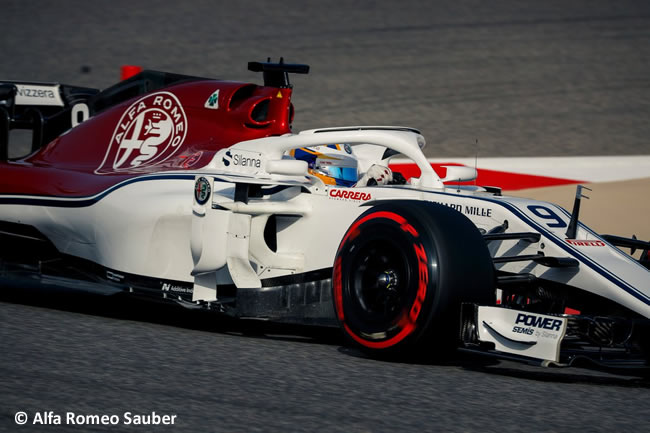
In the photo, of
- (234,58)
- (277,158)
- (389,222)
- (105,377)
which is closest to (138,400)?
(105,377)

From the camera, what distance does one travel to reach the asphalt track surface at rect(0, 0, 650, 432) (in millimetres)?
3586

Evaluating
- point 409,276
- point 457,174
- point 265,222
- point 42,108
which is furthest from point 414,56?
point 409,276

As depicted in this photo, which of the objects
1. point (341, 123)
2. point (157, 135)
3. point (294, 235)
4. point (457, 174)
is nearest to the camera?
point (294, 235)

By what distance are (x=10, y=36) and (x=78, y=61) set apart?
6.33 feet

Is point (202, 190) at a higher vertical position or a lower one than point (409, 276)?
higher

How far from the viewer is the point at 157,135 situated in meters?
6.37

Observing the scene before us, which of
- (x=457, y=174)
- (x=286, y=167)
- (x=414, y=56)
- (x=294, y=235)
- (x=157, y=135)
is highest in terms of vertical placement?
(x=414, y=56)

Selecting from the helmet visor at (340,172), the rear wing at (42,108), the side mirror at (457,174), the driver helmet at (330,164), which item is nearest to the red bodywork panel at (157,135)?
the driver helmet at (330,164)

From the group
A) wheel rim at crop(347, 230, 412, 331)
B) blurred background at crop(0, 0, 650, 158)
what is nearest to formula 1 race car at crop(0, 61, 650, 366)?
wheel rim at crop(347, 230, 412, 331)

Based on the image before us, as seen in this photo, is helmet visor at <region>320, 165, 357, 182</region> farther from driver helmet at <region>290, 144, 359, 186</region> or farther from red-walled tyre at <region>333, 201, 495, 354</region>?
red-walled tyre at <region>333, 201, 495, 354</region>

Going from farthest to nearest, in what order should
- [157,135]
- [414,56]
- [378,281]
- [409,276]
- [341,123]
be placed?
[414,56] → [341,123] → [157,135] → [378,281] → [409,276]

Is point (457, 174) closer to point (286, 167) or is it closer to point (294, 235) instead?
point (294, 235)

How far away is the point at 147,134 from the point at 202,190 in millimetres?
1283

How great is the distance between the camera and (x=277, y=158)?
5.64 metres
